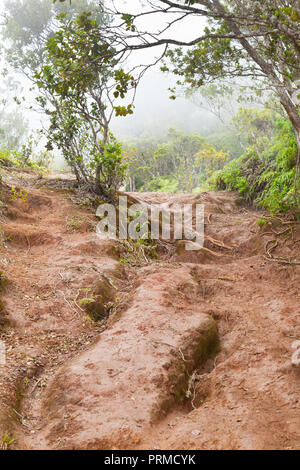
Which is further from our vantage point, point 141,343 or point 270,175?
point 270,175

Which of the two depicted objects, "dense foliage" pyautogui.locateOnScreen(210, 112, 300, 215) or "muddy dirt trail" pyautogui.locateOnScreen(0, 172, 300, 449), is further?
"dense foliage" pyautogui.locateOnScreen(210, 112, 300, 215)

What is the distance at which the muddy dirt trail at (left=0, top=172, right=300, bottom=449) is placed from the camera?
2.25 metres

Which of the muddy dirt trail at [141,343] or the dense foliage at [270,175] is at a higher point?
the dense foliage at [270,175]

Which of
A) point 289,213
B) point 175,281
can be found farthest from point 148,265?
point 289,213

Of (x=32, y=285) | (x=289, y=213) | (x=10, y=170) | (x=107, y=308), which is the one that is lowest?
(x=107, y=308)

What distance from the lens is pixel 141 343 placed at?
10.7 ft

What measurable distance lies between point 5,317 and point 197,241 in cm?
497

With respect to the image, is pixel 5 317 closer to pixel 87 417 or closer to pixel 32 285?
pixel 32 285

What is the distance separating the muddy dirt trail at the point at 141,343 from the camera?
225 centimetres

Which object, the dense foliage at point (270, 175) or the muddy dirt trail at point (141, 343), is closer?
the muddy dirt trail at point (141, 343)

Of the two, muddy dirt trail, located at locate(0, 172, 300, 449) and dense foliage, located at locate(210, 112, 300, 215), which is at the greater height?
dense foliage, located at locate(210, 112, 300, 215)

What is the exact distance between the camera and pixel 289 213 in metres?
6.16

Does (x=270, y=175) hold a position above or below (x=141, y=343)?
above
